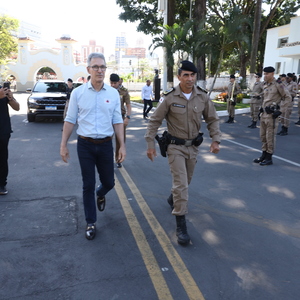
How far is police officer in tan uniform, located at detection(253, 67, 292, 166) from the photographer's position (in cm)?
745

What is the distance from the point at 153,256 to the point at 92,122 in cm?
162

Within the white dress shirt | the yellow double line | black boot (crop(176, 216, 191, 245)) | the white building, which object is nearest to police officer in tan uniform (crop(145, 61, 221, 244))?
black boot (crop(176, 216, 191, 245))

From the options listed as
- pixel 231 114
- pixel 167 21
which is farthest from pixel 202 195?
pixel 167 21

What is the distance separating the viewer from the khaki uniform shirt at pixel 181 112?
3.98m

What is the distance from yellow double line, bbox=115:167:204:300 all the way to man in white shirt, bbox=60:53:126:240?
600 mm

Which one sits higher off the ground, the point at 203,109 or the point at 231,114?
the point at 203,109

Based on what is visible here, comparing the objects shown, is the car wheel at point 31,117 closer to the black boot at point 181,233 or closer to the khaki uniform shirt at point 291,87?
the khaki uniform shirt at point 291,87

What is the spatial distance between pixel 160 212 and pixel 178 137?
4.03 feet

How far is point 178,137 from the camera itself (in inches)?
160

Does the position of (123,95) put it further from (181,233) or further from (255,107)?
(255,107)

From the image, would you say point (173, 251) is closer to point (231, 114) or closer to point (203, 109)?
point (203, 109)

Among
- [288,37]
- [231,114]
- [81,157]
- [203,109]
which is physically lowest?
[231,114]

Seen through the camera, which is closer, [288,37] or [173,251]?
[173,251]

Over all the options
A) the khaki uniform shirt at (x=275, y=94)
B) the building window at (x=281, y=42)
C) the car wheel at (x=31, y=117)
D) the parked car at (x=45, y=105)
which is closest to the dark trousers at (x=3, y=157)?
the khaki uniform shirt at (x=275, y=94)
